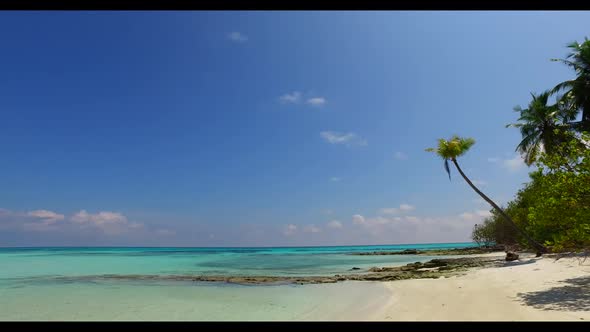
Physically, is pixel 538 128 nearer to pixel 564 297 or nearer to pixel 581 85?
pixel 581 85

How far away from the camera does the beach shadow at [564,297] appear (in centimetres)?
Result: 748

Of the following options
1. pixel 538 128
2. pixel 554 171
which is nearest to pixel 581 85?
pixel 538 128

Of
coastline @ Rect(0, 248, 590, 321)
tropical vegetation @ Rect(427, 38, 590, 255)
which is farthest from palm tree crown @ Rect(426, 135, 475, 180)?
coastline @ Rect(0, 248, 590, 321)

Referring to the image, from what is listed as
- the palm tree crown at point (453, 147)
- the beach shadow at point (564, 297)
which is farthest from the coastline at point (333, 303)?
the palm tree crown at point (453, 147)

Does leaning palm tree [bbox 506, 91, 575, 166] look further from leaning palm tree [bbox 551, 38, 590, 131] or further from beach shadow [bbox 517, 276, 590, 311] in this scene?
beach shadow [bbox 517, 276, 590, 311]

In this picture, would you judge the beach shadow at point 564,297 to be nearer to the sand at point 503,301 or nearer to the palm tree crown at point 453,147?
the sand at point 503,301

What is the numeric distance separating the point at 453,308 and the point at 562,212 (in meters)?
4.20

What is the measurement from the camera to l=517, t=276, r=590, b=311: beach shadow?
24.5 ft

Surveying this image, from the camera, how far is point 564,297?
27.8 ft

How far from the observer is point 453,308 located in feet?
27.7
